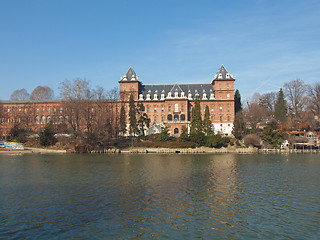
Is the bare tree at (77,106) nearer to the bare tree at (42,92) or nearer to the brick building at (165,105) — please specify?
the brick building at (165,105)

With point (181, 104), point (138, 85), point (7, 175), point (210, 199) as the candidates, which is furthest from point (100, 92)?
point (210, 199)

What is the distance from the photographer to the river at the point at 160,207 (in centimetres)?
1048

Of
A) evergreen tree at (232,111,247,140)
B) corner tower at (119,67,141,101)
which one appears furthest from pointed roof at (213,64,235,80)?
corner tower at (119,67,141,101)

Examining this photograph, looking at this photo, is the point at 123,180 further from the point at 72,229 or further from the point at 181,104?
the point at 181,104

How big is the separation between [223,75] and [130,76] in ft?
84.9

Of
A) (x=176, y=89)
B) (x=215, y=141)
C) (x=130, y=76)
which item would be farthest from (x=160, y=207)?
(x=130, y=76)

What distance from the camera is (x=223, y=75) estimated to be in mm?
71562

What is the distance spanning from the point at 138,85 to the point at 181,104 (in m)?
13.8

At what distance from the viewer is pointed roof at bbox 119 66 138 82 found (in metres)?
72.3

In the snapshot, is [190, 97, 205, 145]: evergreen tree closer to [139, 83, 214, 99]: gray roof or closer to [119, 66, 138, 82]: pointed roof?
[139, 83, 214, 99]: gray roof

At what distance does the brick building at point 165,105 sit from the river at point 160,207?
46344mm

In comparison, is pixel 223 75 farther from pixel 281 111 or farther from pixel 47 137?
pixel 47 137

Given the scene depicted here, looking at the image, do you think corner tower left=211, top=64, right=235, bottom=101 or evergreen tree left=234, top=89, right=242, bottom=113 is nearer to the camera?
corner tower left=211, top=64, right=235, bottom=101

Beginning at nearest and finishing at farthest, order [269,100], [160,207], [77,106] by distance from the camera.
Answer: [160,207]
[77,106]
[269,100]
